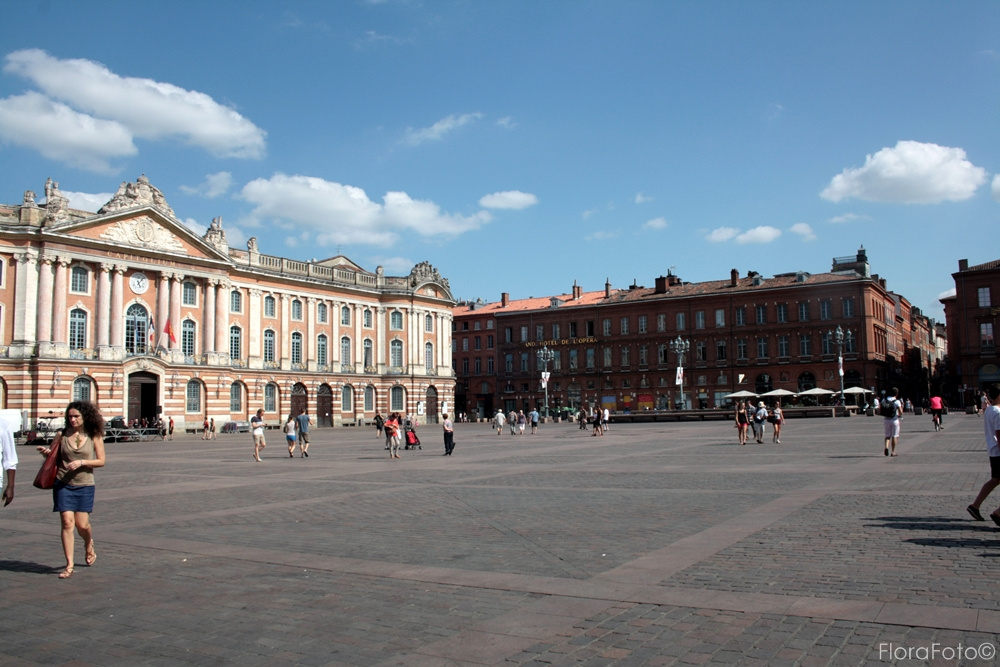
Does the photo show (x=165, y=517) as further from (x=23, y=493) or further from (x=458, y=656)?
(x=458, y=656)

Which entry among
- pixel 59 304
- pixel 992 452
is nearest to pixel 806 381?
pixel 59 304

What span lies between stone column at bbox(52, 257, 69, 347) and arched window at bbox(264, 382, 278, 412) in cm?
1760

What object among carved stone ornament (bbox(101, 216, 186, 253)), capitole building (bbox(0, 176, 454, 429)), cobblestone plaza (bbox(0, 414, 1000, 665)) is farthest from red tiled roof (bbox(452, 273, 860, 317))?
cobblestone plaza (bbox(0, 414, 1000, 665))

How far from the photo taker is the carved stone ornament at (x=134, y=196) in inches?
2163

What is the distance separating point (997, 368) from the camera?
7731 cm

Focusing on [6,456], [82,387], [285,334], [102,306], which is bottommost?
[6,456]

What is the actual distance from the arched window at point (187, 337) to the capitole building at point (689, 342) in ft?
133

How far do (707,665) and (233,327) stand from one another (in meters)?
62.6

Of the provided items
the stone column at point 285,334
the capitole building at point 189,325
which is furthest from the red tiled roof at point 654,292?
the stone column at point 285,334

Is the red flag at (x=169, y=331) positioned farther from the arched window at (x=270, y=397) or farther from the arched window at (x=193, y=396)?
the arched window at (x=270, y=397)

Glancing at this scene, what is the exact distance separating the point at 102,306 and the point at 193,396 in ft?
30.4

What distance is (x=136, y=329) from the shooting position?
183 feet

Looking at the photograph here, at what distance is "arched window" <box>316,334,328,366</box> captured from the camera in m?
71.0

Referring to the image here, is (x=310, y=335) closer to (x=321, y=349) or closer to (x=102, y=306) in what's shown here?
(x=321, y=349)
